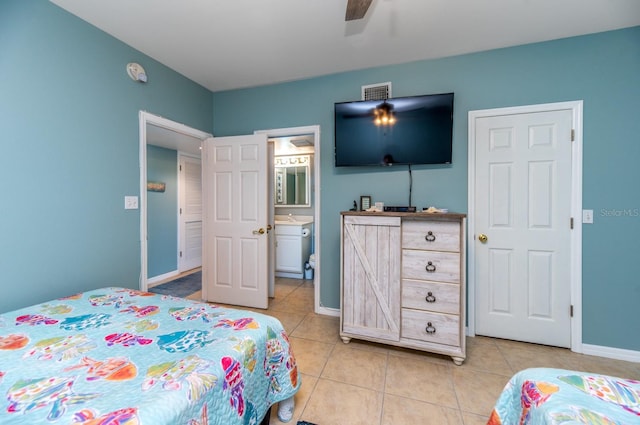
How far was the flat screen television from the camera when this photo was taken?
2.30m

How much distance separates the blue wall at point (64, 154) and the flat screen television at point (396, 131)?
1.95 meters

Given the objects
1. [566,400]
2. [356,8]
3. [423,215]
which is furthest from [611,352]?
[356,8]

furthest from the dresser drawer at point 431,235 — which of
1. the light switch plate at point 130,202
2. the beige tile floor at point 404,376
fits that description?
the light switch plate at point 130,202

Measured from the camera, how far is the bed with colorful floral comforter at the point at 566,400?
2.15 feet

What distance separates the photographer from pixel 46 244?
1.71 m

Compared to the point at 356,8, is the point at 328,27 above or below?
above

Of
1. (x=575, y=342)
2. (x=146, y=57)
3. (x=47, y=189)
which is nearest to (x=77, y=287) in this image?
(x=47, y=189)

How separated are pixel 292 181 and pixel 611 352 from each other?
4260 millimetres

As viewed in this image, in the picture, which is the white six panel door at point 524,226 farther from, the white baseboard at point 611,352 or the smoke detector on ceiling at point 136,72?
the smoke detector on ceiling at point 136,72

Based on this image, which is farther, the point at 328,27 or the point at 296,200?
the point at 296,200

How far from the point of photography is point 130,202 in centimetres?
223

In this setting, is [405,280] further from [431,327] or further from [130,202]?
[130,202]

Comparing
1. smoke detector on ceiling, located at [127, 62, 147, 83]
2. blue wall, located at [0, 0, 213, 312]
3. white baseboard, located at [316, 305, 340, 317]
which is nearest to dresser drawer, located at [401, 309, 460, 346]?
white baseboard, located at [316, 305, 340, 317]

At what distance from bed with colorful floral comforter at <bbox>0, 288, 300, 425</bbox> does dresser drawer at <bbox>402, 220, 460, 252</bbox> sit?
127cm
